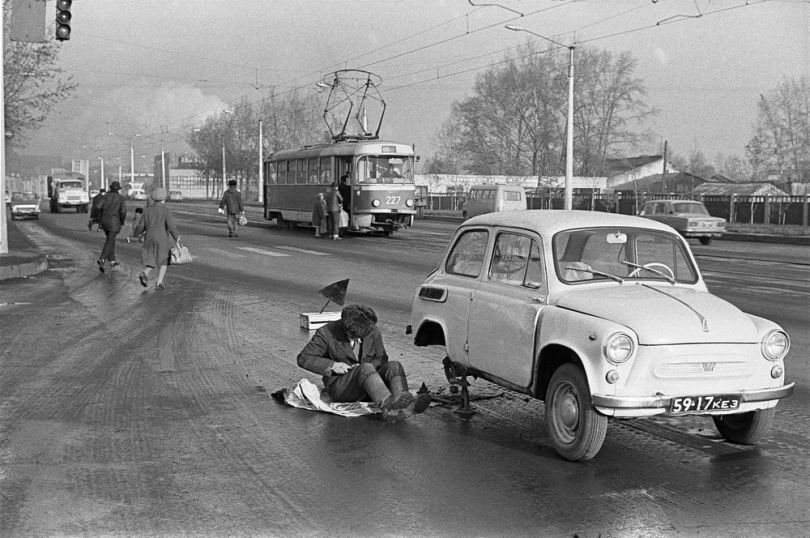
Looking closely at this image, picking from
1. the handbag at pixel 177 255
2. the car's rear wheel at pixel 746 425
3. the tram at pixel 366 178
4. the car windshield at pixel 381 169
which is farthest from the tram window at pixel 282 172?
the car's rear wheel at pixel 746 425

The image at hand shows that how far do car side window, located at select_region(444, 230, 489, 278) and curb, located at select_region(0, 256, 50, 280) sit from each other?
13.2 metres

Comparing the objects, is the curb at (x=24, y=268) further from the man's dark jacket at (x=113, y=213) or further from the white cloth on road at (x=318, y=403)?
the white cloth on road at (x=318, y=403)

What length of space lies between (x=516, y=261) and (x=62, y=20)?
15142 millimetres

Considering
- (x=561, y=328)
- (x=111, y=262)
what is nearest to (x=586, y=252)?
(x=561, y=328)

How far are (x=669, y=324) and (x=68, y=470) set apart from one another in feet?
12.5

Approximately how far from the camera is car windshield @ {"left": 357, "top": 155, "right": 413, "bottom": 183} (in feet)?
103

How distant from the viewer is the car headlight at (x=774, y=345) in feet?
19.0

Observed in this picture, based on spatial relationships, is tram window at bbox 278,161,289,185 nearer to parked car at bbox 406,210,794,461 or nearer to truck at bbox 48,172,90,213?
truck at bbox 48,172,90,213

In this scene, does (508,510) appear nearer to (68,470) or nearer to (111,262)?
(68,470)

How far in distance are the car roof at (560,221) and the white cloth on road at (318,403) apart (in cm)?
172

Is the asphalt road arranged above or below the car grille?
below

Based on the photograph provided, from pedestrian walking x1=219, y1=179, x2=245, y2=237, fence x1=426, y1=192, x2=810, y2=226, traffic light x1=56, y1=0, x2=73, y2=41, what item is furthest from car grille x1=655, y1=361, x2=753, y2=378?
fence x1=426, y1=192, x2=810, y2=226

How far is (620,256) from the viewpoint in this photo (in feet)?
21.7

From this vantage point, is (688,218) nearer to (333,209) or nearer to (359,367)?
(333,209)
